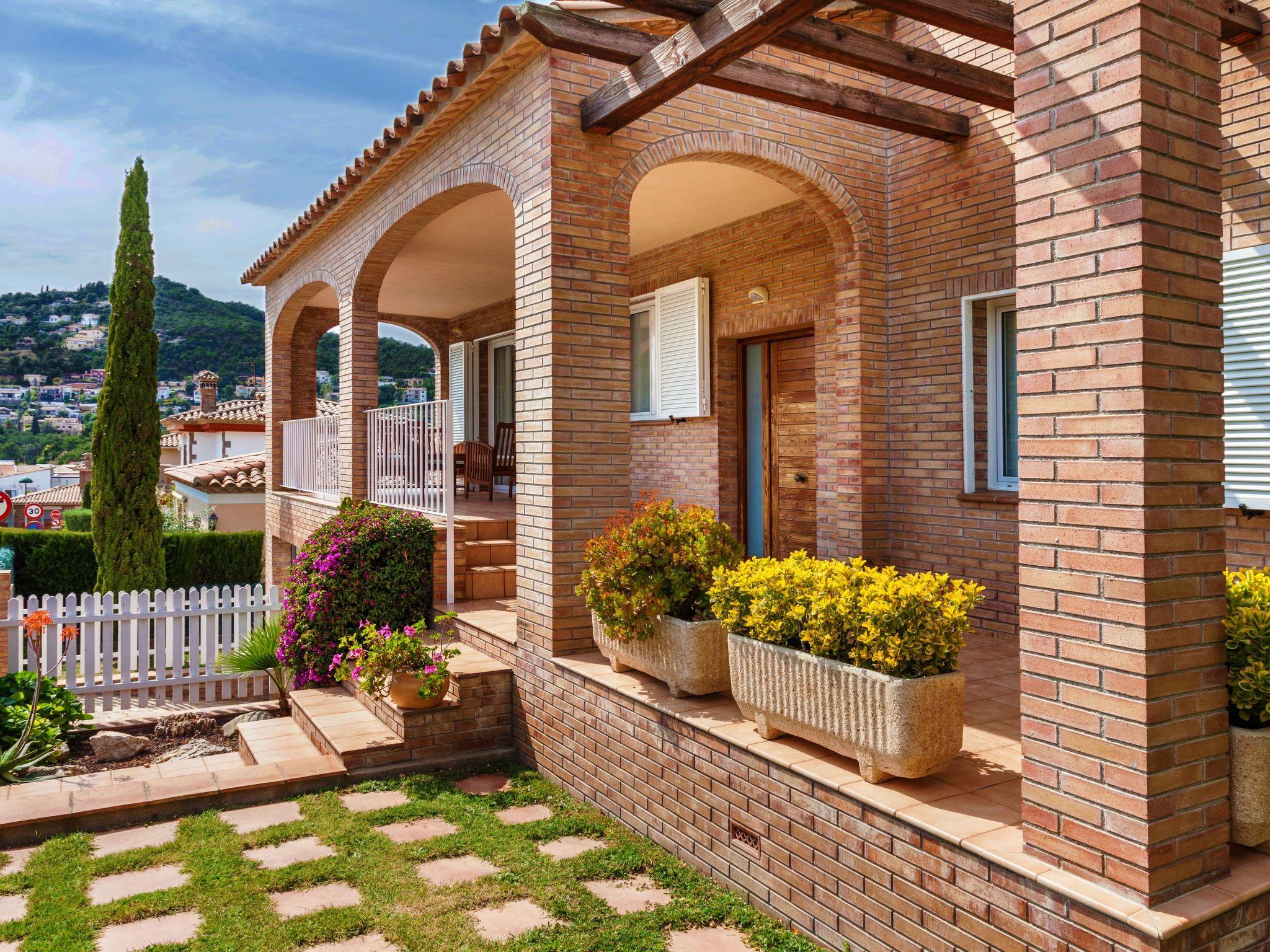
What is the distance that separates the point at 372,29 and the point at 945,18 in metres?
40.7

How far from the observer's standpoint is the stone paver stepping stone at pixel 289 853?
4.00m

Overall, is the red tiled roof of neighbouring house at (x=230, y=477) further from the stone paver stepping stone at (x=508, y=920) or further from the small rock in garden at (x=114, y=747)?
the stone paver stepping stone at (x=508, y=920)

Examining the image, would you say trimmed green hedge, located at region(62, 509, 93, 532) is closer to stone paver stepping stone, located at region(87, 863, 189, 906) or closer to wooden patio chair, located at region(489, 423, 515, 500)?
wooden patio chair, located at region(489, 423, 515, 500)

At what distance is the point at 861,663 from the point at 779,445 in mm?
4865

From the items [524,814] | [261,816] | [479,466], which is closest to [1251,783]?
[524,814]

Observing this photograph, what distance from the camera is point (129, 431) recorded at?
1333 centimetres

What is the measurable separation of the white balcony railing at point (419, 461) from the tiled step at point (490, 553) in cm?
38

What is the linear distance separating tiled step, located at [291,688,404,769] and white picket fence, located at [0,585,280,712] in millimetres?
2635

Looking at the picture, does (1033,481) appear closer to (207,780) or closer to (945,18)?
(945,18)

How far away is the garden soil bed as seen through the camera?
21.0 ft

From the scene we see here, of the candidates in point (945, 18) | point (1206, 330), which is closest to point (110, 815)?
point (1206, 330)

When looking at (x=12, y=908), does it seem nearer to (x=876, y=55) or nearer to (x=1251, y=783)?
(x=1251, y=783)

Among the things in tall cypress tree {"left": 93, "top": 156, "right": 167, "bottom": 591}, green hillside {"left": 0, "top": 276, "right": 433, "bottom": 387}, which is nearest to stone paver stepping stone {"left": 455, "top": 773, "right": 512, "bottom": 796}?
tall cypress tree {"left": 93, "top": 156, "right": 167, "bottom": 591}

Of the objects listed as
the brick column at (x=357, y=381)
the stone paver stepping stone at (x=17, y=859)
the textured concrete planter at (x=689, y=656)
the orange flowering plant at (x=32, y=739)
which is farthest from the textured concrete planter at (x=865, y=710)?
the brick column at (x=357, y=381)
